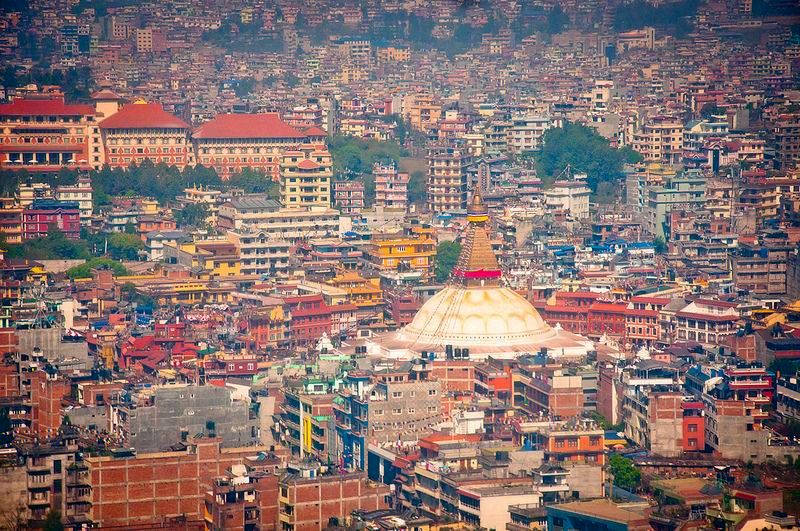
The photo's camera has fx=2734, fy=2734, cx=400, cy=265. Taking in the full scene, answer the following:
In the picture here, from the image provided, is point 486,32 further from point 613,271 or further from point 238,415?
point 238,415

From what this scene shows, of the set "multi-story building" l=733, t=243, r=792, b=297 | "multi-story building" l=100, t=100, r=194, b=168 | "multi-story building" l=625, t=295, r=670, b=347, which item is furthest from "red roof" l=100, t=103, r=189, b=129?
"multi-story building" l=625, t=295, r=670, b=347

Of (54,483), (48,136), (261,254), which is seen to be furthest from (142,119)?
(54,483)

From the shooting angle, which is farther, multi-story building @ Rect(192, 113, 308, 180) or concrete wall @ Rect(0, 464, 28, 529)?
multi-story building @ Rect(192, 113, 308, 180)

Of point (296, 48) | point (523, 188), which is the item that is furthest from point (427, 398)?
point (296, 48)

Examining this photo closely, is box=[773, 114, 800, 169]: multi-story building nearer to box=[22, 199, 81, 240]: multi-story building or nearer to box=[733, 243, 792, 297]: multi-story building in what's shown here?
box=[733, 243, 792, 297]: multi-story building

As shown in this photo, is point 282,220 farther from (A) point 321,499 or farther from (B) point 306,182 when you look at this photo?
(A) point 321,499
